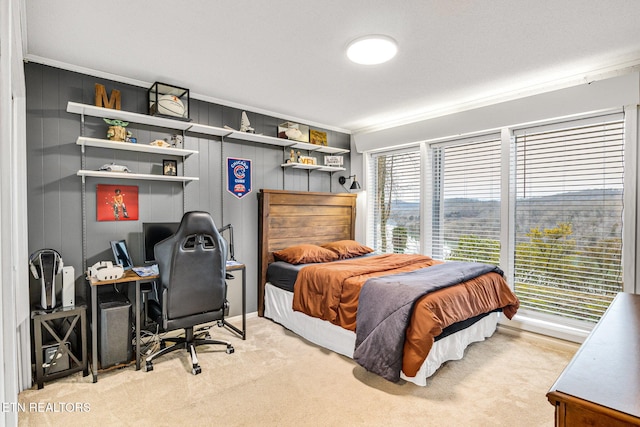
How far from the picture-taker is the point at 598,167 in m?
3.05

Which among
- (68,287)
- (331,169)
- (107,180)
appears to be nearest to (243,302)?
(68,287)

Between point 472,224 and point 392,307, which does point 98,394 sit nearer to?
point 392,307

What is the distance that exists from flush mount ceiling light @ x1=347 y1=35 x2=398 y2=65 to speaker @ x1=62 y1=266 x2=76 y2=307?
2.71m

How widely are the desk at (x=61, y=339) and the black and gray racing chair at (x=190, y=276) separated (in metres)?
0.50

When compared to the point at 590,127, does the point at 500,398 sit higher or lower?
lower

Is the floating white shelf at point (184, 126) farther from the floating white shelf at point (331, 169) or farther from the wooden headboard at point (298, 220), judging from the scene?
the wooden headboard at point (298, 220)

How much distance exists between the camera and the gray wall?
2688 millimetres

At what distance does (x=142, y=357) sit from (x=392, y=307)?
215 cm

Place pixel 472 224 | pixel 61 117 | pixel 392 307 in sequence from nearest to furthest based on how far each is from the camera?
pixel 392 307, pixel 61 117, pixel 472 224

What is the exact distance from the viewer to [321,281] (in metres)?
3.14

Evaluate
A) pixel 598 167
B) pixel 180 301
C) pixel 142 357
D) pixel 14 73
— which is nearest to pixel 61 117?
pixel 14 73

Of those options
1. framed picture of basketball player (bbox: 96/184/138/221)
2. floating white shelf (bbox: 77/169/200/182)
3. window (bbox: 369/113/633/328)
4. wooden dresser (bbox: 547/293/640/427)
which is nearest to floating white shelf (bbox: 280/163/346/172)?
window (bbox: 369/113/633/328)

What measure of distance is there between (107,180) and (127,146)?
38 cm

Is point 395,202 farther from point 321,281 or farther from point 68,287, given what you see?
point 68,287
